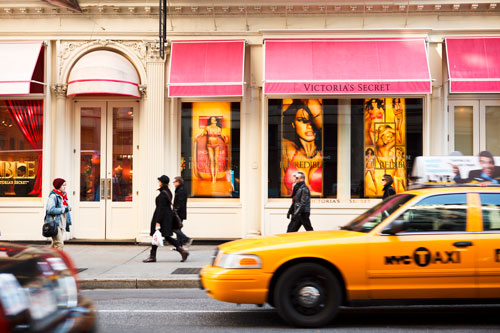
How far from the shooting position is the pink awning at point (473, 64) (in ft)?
44.9

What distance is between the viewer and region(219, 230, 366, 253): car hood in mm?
6520

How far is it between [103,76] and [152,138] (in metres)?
1.98

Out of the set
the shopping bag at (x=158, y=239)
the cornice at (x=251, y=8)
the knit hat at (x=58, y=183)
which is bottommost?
the shopping bag at (x=158, y=239)

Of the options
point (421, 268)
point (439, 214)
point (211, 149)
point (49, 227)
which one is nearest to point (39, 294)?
point (421, 268)

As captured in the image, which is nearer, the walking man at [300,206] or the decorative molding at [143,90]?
the walking man at [300,206]

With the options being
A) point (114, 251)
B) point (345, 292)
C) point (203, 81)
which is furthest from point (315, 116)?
point (345, 292)

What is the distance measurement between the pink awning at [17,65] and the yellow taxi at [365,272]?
31.9 feet

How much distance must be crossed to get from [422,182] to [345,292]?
201 centimetres

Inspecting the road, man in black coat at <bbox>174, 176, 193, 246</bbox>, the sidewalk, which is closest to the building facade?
the sidewalk

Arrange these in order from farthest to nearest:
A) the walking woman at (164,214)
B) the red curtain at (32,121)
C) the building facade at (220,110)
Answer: the red curtain at (32,121)
the building facade at (220,110)
the walking woman at (164,214)

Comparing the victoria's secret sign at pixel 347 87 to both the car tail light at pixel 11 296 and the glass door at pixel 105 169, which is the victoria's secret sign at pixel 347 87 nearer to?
the glass door at pixel 105 169

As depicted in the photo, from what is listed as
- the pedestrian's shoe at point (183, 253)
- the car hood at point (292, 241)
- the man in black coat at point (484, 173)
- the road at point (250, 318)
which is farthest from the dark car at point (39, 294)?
the pedestrian's shoe at point (183, 253)

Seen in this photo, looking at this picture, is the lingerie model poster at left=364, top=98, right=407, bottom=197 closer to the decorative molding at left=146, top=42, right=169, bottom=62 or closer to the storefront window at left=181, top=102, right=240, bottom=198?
the storefront window at left=181, top=102, right=240, bottom=198

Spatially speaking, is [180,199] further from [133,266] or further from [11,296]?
[11,296]
